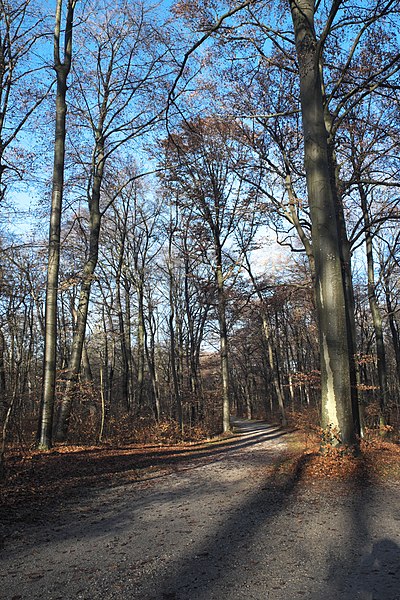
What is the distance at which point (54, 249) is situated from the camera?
1143 centimetres

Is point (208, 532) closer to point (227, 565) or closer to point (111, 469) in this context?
point (227, 565)

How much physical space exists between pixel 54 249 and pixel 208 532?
912 centimetres

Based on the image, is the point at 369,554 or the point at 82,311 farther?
the point at 82,311

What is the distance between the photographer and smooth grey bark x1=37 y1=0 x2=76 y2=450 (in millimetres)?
10625

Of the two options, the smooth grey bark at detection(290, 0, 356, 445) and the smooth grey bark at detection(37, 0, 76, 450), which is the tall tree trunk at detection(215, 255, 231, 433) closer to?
the smooth grey bark at detection(37, 0, 76, 450)

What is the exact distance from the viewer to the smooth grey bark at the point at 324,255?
7324mm

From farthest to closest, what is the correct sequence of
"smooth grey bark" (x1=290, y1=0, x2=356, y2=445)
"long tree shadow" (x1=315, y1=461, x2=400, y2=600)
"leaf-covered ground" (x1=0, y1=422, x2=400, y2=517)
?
"smooth grey bark" (x1=290, y1=0, x2=356, y2=445), "leaf-covered ground" (x1=0, y1=422, x2=400, y2=517), "long tree shadow" (x1=315, y1=461, x2=400, y2=600)

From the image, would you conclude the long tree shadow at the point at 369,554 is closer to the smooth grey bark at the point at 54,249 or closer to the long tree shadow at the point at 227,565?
the long tree shadow at the point at 227,565

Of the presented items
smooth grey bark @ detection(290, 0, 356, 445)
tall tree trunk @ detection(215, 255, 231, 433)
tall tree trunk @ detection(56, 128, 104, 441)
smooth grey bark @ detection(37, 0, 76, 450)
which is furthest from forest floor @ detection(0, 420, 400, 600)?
tall tree trunk @ detection(215, 255, 231, 433)

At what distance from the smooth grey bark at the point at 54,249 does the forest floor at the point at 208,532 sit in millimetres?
2723

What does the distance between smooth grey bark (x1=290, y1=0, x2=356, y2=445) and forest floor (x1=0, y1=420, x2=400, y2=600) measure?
85cm

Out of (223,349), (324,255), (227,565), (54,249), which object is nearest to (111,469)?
(227,565)

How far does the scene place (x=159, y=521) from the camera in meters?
4.90

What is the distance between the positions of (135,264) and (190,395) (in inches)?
356
